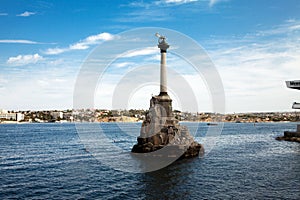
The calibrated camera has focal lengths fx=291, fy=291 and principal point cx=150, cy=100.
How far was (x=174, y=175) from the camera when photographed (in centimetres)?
3594

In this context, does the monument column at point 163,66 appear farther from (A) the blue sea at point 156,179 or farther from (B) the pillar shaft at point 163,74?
(A) the blue sea at point 156,179

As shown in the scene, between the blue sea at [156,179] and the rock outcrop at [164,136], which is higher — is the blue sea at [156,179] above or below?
below

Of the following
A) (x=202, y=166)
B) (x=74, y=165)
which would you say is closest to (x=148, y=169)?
(x=202, y=166)

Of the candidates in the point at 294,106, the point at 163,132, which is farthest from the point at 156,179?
the point at 294,106

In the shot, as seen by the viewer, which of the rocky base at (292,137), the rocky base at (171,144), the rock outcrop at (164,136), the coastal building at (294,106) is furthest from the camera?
the rocky base at (292,137)

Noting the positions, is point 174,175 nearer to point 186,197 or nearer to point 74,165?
point 186,197

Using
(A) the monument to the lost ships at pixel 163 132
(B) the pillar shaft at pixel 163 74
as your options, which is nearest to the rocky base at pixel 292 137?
(A) the monument to the lost ships at pixel 163 132

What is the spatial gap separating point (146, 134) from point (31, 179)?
74.4ft

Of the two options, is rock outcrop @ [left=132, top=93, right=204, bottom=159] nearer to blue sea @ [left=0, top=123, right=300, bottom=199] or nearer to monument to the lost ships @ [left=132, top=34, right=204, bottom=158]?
monument to the lost ships @ [left=132, top=34, right=204, bottom=158]

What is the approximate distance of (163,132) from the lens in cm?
5138

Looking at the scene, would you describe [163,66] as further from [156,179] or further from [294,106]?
[294,106]

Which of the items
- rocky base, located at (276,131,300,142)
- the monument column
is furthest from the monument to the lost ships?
rocky base, located at (276,131,300,142)

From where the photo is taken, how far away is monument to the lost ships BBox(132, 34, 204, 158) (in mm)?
49728

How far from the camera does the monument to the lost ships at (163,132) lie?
49.7m
